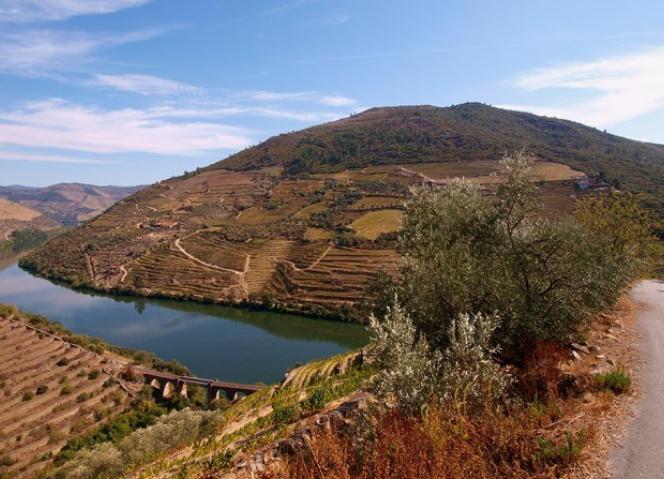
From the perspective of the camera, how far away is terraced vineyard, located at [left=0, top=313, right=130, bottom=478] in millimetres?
32188

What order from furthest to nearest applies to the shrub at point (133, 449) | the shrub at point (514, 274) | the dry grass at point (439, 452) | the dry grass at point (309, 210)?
the dry grass at point (309, 210)
the shrub at point (133, 449)
the shrub at point (514, 274)
the dry grass at point (439, 452)

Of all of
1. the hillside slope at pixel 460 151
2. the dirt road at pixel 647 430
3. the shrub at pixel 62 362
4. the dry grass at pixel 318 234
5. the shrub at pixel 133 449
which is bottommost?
the shrub at pixel 62 362

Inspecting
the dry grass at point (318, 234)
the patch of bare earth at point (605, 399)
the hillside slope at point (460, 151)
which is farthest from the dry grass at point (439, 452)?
the hillside slope at point (460, 151)

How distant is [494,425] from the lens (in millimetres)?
6969

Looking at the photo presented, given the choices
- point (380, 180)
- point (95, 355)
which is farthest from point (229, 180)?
point (95, 355)

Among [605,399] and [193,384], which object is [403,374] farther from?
[193,384]

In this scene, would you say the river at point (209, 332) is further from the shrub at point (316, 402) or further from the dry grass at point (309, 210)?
the dry grass at point (309, 210)

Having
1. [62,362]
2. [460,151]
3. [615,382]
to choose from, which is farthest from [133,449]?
[460,151]

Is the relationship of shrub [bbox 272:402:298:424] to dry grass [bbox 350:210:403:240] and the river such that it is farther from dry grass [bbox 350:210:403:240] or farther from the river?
dry grass [bbox 350:210:403:240]

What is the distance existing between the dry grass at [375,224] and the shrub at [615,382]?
73.5 m

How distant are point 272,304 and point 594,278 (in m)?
66.7

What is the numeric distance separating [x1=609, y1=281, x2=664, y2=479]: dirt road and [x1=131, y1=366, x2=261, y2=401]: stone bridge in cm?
3744

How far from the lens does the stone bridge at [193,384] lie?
4275cm

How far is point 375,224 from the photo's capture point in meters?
91.8
